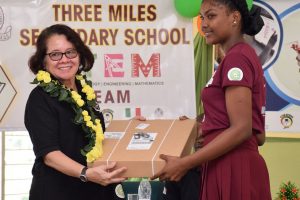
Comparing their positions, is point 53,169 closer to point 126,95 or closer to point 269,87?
point 126,95

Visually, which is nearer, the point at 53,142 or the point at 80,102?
the point at 53,142

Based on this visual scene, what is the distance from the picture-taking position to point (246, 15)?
6.14 feet

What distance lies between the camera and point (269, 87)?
339cm

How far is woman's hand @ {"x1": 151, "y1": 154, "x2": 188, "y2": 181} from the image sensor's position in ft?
6.10

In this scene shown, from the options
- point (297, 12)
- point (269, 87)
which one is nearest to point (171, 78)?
point (269, 87)

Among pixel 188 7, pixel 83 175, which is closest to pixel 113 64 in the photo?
pixel 188 7

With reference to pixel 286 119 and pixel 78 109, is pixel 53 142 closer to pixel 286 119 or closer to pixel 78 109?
pixel 78 109

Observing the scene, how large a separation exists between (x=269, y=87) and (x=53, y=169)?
71.2 inches

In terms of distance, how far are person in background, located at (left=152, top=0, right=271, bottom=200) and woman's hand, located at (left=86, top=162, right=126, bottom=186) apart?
161 millimetres

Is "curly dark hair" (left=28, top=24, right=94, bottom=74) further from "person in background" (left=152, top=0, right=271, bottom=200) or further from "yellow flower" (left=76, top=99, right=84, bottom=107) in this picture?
"person in background" (left=152, top=0, right=271, bottom=200)

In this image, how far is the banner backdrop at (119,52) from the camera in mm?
3307

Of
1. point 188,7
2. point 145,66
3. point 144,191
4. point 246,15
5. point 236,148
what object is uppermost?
point 188,7

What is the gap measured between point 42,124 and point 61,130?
9cm

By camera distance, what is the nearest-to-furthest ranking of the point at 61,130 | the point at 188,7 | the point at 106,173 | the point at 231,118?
1. the point at 231,118
2. the point at 106,173
3. the point at 61,130
4. the point at 188,7
